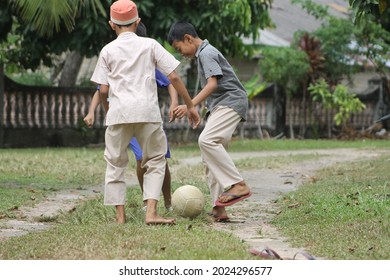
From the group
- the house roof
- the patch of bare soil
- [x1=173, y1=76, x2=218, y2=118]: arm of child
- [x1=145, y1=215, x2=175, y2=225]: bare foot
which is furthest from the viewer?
the house roof

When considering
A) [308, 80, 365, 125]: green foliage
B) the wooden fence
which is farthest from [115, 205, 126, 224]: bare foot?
[308, 80, 365, 125]: green foliage

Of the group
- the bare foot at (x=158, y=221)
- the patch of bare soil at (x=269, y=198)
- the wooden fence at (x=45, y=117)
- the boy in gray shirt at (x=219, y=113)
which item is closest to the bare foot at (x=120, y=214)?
the bare foot at (x=158, y=221)

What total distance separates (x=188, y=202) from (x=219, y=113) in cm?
92

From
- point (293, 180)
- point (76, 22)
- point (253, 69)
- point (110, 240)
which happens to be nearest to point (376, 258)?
point (110, 240)

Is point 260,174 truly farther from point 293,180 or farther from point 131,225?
point 131,225

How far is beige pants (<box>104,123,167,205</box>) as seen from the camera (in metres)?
8.62

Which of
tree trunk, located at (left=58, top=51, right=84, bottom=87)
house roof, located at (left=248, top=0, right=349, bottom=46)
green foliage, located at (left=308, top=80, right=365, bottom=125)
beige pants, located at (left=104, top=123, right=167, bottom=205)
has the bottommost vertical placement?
green foliage, located at (left=308, top=80, right=365, bottom=125)

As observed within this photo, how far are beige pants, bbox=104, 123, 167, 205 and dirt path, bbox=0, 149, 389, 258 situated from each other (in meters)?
0.70

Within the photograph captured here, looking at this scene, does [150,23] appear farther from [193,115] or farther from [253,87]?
[193,115]

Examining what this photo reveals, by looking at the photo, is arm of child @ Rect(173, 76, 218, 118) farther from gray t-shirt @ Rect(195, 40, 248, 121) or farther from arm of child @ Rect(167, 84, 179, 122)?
arm of child @ Rect(167, 84, 179, 122)

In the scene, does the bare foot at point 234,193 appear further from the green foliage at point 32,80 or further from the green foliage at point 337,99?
the green foliage at point 32,80

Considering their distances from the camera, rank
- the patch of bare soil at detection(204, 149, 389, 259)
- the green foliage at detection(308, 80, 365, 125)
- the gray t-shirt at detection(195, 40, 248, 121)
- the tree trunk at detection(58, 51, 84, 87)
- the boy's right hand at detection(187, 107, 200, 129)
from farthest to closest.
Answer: the green foliage at detection(308, 80, 365, 125) → the tree trunk at detection(58, 51, 84, 87) → the gray t-shirt at detection(195, 40, 248, 121) → the boy's right hand at detection(187, 107, 200, 129) → the patch of bare soil at detection(204, 149, 389, 259)

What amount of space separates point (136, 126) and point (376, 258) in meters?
2.77

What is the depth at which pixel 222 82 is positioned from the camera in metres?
9.18
